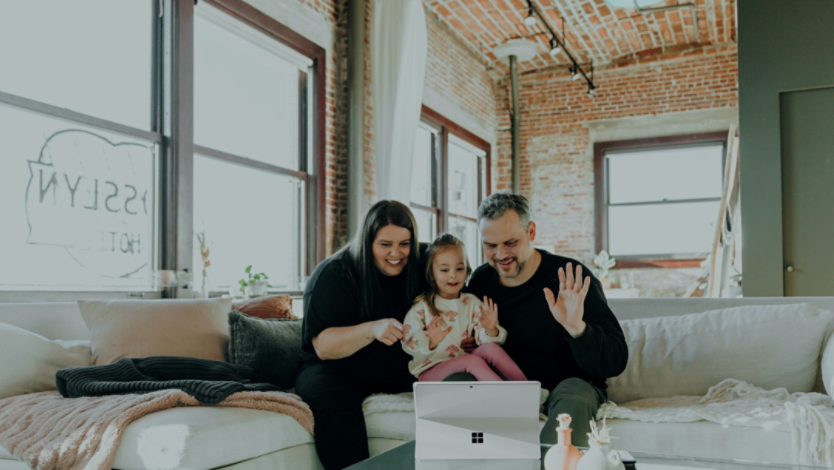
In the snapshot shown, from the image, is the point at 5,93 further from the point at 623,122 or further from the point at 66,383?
the point at 623,122

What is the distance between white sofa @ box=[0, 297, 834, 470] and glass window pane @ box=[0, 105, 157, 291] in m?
1.46

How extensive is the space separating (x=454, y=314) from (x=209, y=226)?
2.53 meters

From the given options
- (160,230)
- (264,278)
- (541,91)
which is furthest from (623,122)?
(160,230)

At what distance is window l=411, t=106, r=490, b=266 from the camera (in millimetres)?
7805

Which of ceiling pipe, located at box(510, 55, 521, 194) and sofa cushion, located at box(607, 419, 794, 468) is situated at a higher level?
ceiling pipe, located at box(510, 55, 521, 194)

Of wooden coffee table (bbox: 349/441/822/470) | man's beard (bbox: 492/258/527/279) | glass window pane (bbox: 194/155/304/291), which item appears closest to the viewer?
wooden coffee table (bbox: 349/441/822/470)

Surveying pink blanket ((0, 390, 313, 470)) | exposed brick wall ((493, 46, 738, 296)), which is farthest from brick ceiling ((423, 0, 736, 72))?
pink blanket ((0, 390, 313, 470))

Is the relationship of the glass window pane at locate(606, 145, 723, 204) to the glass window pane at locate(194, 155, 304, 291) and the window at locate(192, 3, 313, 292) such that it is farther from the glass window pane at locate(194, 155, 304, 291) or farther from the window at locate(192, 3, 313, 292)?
the glass window pane at locate(194, 155, 304, 291)

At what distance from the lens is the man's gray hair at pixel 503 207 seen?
2658mm

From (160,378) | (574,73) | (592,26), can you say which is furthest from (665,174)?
(160,378)

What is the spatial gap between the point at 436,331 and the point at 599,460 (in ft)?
4.03

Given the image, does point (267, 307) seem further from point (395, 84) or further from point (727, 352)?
point (395, 84)

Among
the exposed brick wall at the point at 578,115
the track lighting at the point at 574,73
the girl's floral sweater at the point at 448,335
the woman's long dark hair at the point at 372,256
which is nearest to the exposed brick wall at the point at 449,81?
the exposed brick wall at the point at 578,115

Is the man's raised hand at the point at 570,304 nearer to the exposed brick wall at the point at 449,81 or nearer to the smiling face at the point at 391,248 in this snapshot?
the smiling face at the point at 391,248
